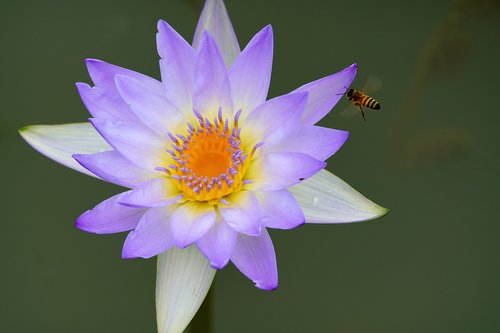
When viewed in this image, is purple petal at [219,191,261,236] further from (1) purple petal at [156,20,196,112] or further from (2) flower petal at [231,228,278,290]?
(1) purple petal at [156,20,196,112]

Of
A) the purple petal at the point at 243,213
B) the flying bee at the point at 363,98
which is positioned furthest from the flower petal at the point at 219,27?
the purple petal at the point at 243,213

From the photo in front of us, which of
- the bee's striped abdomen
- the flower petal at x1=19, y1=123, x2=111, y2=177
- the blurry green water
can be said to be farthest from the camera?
the blurry green water

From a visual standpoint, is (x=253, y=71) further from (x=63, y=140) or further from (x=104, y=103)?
(x=63, y=140)

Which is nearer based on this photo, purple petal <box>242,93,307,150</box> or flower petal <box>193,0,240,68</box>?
purple petal <box>242,93,307,150</box>

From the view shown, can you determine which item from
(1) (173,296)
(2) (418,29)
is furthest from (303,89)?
(2) (418,29)

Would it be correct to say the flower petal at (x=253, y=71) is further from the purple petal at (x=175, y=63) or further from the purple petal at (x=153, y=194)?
the purple petal at (x=153, y=194)

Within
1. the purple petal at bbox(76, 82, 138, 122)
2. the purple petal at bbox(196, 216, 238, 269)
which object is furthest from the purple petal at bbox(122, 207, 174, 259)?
the purple petal at bbox(76, 82, 138, 122)
